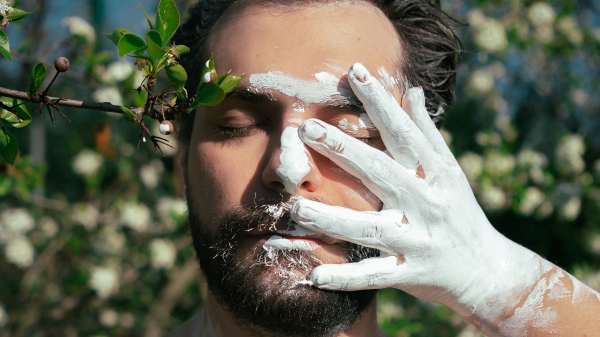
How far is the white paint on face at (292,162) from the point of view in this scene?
111cm

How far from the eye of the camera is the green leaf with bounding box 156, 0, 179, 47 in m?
0.99

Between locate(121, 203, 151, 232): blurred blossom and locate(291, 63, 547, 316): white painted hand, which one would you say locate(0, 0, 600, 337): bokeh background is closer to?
locate(121, 203, 151, 232): blurred blossom

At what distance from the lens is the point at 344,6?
1.39m

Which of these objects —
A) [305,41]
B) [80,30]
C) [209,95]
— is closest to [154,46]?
[209,95]

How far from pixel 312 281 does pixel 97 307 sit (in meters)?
3.23

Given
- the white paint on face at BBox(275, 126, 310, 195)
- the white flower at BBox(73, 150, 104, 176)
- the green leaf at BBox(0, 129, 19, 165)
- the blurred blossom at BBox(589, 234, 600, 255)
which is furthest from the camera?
the blurred blossom at BBox(589, 234, 600, 255)

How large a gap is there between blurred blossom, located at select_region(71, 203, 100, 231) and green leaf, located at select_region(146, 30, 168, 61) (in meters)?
2.29

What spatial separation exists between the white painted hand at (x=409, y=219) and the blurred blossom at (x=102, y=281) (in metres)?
2.37

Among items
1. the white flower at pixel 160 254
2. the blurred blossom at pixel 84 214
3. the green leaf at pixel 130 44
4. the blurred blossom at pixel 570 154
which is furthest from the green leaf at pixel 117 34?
the blurred blossom at pixel 570 154

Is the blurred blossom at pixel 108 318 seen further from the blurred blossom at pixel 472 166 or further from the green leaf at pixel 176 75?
the green leaf at pixel 176 75

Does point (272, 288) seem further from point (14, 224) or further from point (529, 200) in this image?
point (14, 224)

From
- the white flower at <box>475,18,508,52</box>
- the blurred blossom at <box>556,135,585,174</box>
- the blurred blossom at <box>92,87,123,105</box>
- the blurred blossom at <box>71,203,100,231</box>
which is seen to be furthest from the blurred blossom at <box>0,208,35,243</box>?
the blurred blossom at <box>556,135,585,174</box>

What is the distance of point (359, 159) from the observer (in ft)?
3.73

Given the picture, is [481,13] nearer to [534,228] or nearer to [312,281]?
[534,228]
